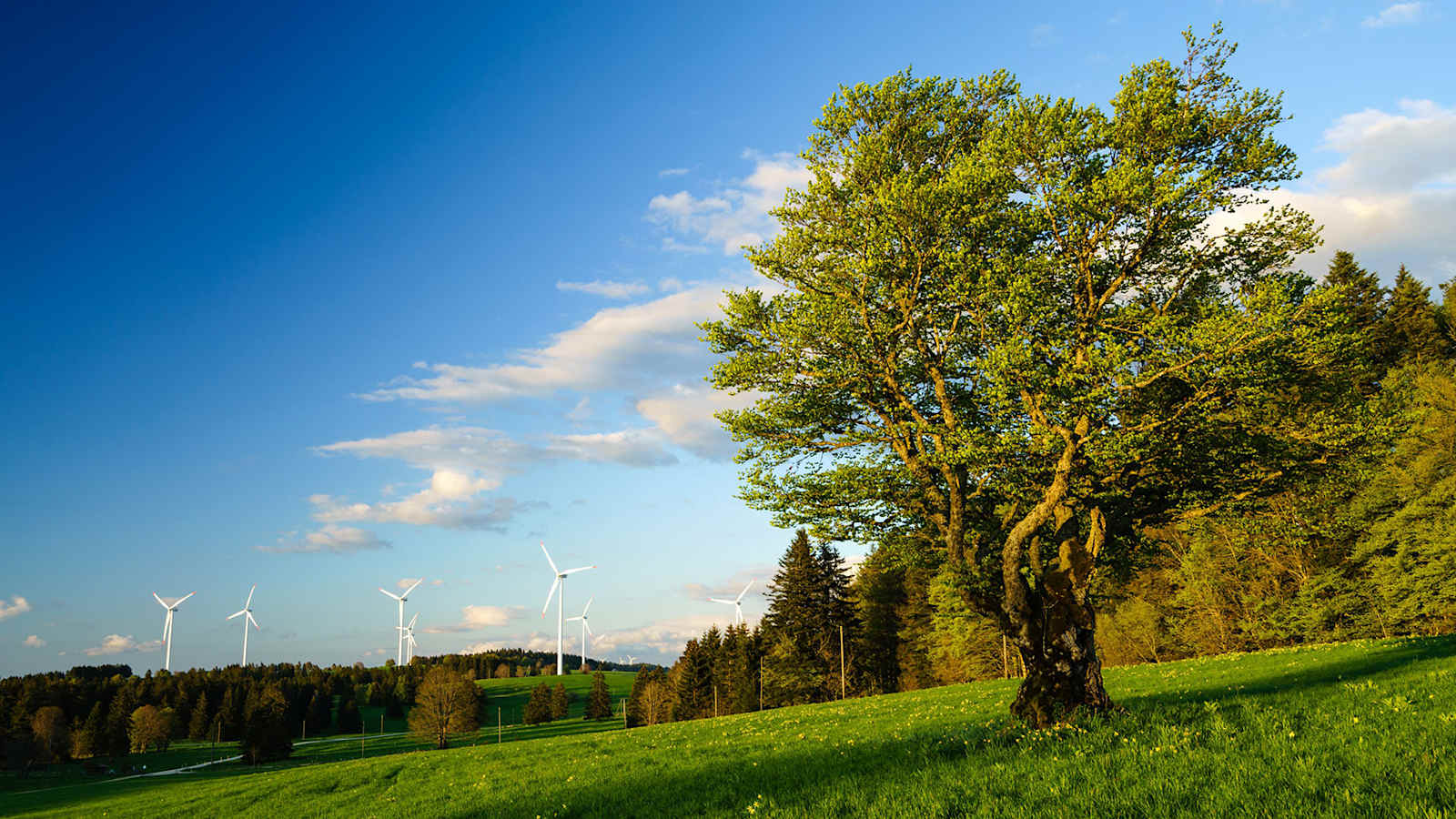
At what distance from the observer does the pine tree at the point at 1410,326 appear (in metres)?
66.6

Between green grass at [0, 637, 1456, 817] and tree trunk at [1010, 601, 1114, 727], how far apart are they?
31.8 inches

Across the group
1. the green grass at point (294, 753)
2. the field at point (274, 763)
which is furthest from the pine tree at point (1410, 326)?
the green grass at point (294, 753)

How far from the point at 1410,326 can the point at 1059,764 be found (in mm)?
86449

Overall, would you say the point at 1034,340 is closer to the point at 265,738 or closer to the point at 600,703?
the point at 265,738

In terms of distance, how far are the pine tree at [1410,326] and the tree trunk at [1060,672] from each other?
7052 centimetres

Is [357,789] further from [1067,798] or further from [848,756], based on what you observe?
[1067,798]

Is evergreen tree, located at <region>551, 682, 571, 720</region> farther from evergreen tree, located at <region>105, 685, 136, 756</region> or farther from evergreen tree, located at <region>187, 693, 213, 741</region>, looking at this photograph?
evergreen tree, located at <region>105, 685, 136, 756</region>

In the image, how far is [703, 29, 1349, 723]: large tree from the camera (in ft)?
55.0

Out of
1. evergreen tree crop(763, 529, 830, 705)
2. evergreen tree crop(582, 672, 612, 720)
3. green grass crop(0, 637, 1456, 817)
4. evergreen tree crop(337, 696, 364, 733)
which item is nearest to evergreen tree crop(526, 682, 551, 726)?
evergreen tree crop(582, 672, 612, 720)

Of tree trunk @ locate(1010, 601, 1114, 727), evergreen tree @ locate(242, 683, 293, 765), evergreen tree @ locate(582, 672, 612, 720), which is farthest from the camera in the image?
evergreen tree @ locate(582, 672, 612, 720)

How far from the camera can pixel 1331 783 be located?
8.80m

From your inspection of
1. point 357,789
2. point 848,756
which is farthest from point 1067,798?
point 357,789

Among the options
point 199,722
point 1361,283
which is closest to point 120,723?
point 199,722

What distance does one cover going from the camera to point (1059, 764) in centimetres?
1123
